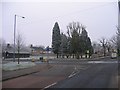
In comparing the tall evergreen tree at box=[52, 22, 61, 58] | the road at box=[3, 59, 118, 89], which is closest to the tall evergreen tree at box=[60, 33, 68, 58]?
the tall evergreen tree at box=[52, 22, 61, 58]

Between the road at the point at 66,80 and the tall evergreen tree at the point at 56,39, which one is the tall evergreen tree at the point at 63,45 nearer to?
the tall evergreen tree at the point at 56,39

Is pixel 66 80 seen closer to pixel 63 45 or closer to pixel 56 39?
pixel 63 45

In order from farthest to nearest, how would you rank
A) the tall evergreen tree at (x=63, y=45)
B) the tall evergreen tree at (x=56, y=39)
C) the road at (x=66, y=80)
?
the tall evergreen tree at (x=56, y=39), the tall evergreen tree at (x=63, y=45), the road at (x=66, y=80)

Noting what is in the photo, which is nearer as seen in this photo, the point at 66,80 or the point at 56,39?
the point at 66,80

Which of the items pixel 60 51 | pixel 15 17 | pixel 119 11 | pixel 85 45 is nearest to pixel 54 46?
pixel 60 51

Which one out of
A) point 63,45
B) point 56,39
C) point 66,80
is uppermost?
point 56,39

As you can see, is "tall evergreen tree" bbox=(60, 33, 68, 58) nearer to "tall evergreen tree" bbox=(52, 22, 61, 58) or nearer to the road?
"tall evergreen tree" bbox=(52, 22, 61, 58)

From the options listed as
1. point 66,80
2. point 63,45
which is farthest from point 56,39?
point 66,80

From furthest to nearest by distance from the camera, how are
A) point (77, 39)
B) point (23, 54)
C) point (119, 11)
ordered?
point (23, 54)
point (77, 39)
point (119, 11)

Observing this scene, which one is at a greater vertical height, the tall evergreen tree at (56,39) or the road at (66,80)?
the tall evergreen tree at (56,39)

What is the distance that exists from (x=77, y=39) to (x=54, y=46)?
17886 millimetres

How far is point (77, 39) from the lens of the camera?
9544cm

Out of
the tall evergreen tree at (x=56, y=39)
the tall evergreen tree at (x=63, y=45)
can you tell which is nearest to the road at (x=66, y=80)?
the tall evergreen tree at (x=63, y=45)

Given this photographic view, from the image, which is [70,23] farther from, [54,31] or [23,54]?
[23,54]
